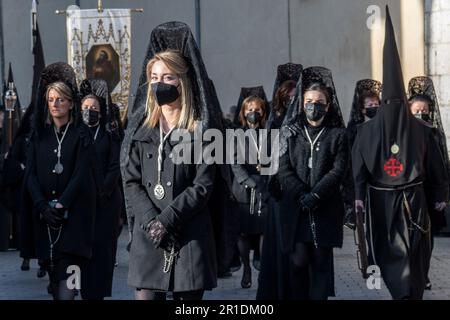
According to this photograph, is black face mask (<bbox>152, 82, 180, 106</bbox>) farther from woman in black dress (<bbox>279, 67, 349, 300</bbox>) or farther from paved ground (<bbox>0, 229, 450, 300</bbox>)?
paved ground (<bbox>0, 229, 450, 300</bbox>)

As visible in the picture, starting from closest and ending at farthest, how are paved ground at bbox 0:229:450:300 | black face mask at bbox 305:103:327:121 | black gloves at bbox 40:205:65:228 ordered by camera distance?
black gloves at bbox 40:205:65:228 < black face mask at bbox 305:103:327:121 < paved ground at bbox 0:229:450:300

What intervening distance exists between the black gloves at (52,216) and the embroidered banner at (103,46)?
32.7ft

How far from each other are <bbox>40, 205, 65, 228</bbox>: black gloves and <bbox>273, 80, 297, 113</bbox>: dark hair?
265 centimetres

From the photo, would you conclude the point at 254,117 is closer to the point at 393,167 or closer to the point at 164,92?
the point at 393,167

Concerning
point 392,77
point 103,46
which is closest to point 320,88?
point 392,77

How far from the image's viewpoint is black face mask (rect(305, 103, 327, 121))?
9258 mm

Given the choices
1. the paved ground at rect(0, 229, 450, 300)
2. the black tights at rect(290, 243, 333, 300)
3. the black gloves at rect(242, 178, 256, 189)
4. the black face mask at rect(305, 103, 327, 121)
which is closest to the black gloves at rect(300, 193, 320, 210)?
the black tights at rect(290, 243, 333, 300)

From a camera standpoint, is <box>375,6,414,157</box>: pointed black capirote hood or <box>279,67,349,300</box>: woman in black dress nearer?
<box>279,67,349,300</box>: woman in black dress

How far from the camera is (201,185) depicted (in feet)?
22.2

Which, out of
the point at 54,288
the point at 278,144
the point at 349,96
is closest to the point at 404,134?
the point at 278,144

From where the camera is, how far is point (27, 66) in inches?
837

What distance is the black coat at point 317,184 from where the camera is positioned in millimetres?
9070

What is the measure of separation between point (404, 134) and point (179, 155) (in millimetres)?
3496
